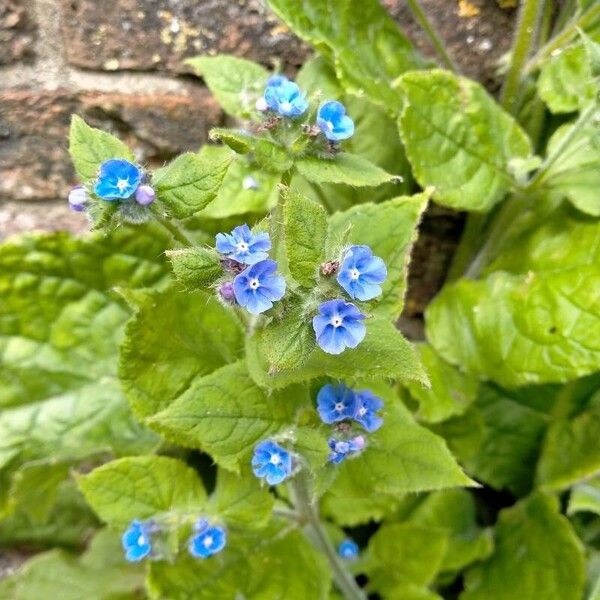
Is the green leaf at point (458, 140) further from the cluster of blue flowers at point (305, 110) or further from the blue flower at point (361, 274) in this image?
the blue flower at point (361, 274)

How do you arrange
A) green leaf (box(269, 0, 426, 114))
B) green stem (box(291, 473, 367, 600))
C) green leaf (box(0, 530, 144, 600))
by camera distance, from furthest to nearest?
1. green leaf (box(0, 530, 144, 600))
2. green leaf (box(269, 0, 426, 114))
3. green stem (box(291, 473, 367, 600))

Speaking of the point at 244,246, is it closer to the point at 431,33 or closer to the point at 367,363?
the point at 367,363

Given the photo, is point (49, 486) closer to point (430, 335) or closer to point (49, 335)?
point (49, 335)

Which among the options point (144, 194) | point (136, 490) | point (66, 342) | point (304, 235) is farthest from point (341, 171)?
point (66, 342)

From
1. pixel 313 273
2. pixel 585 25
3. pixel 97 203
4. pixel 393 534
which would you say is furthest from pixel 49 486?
pixel 585 25

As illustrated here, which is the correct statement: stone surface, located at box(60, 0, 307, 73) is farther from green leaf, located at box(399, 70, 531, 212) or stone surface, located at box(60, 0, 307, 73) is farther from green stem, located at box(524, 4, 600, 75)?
green stem, located at box(524, 4, 600, 75)

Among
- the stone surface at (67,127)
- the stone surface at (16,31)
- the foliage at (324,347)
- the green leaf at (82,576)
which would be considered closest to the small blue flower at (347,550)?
the foliage at (324,347)

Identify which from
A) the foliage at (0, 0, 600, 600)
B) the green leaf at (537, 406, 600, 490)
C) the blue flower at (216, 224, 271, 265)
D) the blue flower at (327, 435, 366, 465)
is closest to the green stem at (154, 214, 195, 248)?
the foliage at (0, 0, 600, 600)
